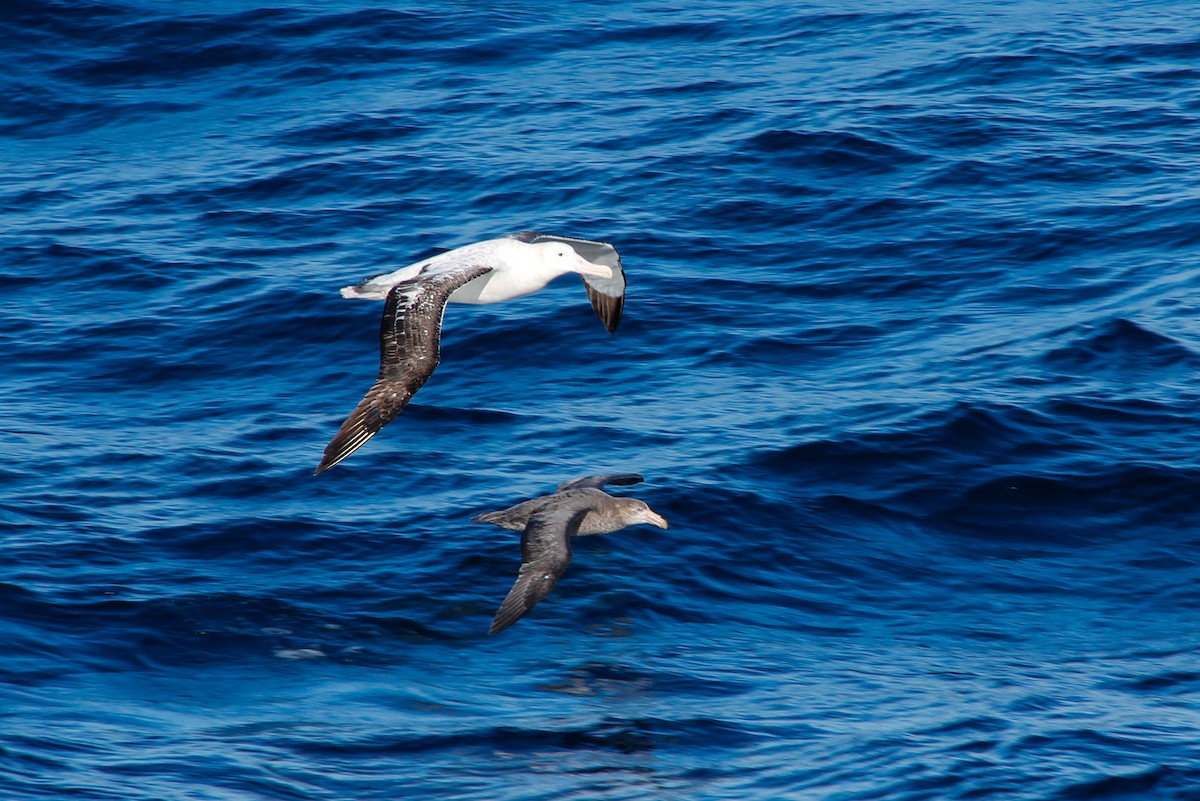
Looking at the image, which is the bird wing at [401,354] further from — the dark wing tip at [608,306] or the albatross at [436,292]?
the dark wing tip at [608,306]

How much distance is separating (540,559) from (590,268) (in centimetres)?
302

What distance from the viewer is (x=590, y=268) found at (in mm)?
15188

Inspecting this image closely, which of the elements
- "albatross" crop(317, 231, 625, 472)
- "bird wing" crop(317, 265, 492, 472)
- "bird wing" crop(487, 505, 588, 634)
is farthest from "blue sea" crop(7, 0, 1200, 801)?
"bird wing" crop(317, 265, 492, 472)

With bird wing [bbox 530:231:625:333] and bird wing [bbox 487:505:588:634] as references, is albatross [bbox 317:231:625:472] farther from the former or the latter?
bird wing [bbox 487:505:588:634]

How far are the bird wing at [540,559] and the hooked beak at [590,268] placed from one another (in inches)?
88.0

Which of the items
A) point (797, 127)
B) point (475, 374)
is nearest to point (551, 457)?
point (475, 374)

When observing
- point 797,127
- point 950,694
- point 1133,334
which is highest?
point 797,127

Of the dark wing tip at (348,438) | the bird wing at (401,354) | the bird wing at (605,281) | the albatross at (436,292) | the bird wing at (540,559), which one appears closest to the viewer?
the dark wing tip at (348,438)

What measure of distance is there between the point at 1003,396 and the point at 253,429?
27.1 ft

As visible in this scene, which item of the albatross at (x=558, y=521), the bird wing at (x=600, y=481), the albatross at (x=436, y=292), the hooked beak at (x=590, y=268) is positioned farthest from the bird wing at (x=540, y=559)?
the hooked beak at (x=590, y=268)

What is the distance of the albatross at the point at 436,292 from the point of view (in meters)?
11.9

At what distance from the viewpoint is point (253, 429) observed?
17.7 metres

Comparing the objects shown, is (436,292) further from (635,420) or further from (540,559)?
(635,420)

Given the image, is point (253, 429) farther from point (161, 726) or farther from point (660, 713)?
point (660, 713)
